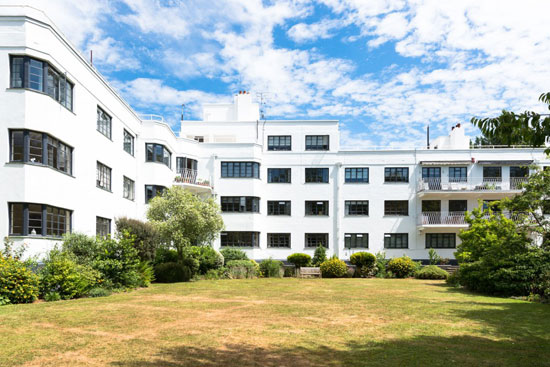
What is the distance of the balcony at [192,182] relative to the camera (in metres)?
35.8

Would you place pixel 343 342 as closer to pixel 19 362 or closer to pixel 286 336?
pixel 286 336

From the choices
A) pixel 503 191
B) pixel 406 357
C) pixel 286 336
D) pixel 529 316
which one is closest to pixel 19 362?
pixel 286 336

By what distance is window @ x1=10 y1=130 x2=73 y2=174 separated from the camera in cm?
1841

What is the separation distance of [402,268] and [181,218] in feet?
56.2

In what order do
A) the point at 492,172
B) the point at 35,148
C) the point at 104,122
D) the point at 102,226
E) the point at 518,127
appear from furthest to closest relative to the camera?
the point at 492,172 < the point at 104,122 < the point at 102,226 < the point at 35,148 < the point at 518,127

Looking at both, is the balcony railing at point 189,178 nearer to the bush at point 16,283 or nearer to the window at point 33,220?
the window at point 33,220

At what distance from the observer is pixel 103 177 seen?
26.2 metres

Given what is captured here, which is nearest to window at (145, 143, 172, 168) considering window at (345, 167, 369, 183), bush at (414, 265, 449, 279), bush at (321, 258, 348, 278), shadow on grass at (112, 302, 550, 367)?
bush at (321, 258, 348, 278)

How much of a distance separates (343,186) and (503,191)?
13376 mm

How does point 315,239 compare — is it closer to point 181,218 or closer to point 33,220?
point 181,218

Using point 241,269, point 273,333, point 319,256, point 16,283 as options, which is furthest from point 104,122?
point 273,333

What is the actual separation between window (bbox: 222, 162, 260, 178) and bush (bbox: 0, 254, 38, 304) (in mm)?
23367

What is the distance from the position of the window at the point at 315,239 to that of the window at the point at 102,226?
18179 mm

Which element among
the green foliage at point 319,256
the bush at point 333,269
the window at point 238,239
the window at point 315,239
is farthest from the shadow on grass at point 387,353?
the window at point 315,239
